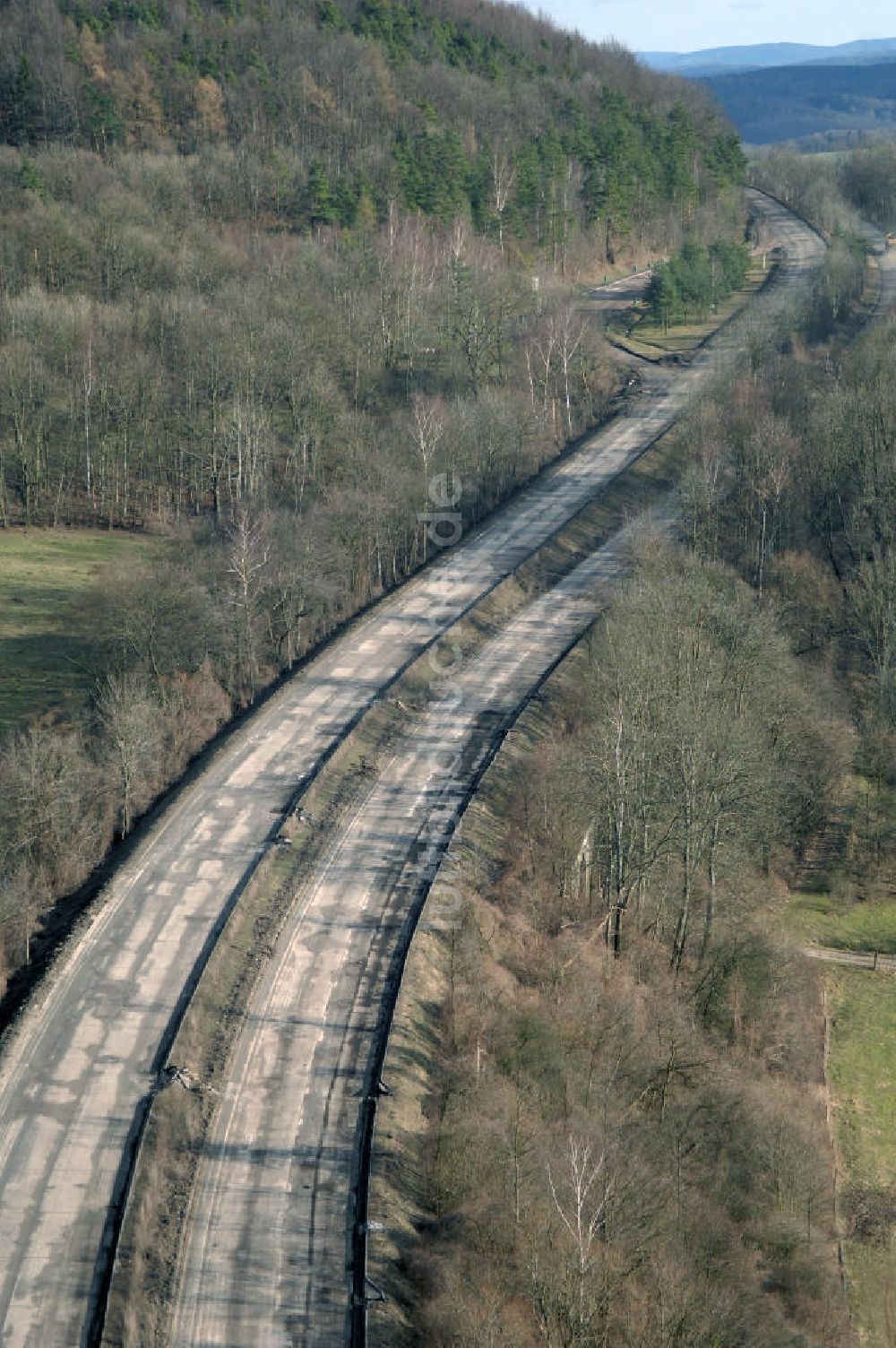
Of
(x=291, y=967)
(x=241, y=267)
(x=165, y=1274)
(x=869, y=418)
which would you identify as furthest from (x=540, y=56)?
(x=165, y=1274)

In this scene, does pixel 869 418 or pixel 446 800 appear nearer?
pixel 446 800

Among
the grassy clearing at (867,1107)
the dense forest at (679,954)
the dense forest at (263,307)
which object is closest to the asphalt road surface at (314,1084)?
the dense forest at (679,954)

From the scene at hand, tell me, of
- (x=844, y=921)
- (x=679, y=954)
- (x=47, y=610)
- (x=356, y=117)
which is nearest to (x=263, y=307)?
(x=47, y=610)

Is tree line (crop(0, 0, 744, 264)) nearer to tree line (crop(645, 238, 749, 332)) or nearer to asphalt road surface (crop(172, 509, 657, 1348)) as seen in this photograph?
tree line (crop(645, 238, 749, 332))

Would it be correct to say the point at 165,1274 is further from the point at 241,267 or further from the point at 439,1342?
the point at 241,267

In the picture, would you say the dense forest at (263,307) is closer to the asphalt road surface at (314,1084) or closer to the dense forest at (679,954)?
the asphalt road surface at (314,1084)

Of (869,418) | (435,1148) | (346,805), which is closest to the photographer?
(435,1148)
